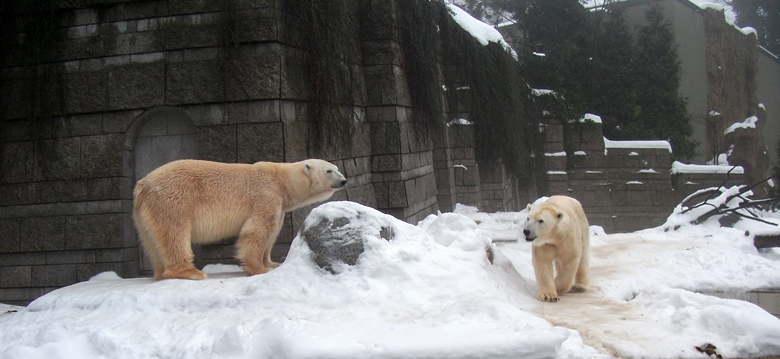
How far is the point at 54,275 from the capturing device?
636 centimetres

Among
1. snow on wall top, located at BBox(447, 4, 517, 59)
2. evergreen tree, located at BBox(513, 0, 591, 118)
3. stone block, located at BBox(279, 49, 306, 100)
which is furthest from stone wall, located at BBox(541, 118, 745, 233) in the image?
stone block, located at BBox(279, 49, 306, 100)

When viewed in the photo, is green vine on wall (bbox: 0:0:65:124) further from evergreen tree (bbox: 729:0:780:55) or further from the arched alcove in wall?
evergreen tree (bbox: 729:0:780:55)

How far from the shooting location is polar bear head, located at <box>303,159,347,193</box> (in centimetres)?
513

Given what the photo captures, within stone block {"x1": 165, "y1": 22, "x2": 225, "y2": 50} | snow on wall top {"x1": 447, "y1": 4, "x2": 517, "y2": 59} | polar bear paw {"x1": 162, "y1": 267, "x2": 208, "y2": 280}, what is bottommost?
polar bear paw {"x1": 162, "y1": 267, "x2": 208, "y2": 280}

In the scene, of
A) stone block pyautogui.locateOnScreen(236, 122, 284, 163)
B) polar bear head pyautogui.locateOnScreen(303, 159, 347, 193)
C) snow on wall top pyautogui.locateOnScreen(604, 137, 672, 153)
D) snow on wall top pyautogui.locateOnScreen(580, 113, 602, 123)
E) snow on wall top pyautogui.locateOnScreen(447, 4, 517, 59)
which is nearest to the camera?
polar bear head pyautogui.locateOnScreen(303, 159, 347, 193)

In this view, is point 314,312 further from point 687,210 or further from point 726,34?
point 726,34

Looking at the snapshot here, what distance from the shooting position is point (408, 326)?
328 centimetres

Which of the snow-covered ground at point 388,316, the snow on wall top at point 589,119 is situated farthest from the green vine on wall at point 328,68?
the snow on wall top at point 589,119

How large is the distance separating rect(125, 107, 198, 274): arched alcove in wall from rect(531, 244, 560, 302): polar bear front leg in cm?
371

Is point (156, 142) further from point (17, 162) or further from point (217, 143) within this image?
point (17, 162)

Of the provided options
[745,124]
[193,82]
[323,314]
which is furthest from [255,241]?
[745,124]

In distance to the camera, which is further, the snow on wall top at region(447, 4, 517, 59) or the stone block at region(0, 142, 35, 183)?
the snow on wall top at region(447, 4, 517, 59)

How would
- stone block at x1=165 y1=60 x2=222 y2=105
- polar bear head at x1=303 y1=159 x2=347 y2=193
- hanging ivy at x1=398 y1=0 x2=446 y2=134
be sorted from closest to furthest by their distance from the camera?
polar bear head at x1=303 y1=159 x2=347 y2=193
stone block at x1=165 y1=60 x2=222 y2=105
hanging ivy at x1=398 y1=0 x2=446 y2=134

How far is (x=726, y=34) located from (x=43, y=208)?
22009 millimetres
